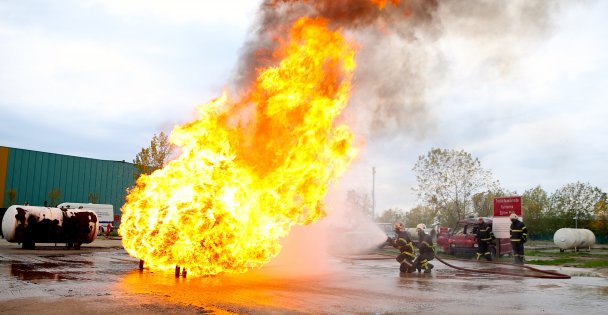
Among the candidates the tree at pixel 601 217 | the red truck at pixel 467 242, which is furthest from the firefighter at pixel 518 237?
the tree at pixel 601 217

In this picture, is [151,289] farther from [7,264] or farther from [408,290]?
[7,264]

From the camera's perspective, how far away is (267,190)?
1406 cm

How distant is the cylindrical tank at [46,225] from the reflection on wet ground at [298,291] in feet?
22.8

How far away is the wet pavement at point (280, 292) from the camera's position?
341 inches

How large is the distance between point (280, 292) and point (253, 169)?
4.25 metres

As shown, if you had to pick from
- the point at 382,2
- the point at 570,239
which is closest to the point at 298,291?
the point at 382,2

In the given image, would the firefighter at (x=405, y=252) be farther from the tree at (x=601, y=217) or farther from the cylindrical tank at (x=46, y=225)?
the tree at (x=601, y=217)

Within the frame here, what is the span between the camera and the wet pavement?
8.66m

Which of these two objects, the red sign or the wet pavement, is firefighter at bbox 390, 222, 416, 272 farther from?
the red sign

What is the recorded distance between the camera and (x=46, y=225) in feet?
73.4

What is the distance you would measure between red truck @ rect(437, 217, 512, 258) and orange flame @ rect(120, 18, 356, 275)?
469 inches

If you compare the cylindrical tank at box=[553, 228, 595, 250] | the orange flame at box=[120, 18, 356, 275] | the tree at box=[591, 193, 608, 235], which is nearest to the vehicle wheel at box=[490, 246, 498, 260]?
the cylindrical tank at box=[553, 228, 595, 250]

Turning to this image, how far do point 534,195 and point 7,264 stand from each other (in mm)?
66414

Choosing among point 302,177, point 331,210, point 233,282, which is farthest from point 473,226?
point 233,282
